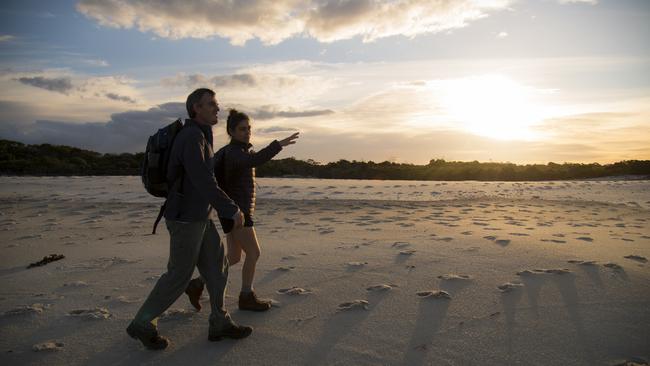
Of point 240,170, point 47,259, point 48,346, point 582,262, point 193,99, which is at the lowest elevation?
point 48,346

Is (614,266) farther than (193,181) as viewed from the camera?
Yes

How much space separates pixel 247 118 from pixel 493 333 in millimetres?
2820

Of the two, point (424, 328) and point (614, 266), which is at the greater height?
point (614, 266)

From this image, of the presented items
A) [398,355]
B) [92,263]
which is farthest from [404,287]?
[92,263]

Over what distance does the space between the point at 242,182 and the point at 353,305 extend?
1.54 m

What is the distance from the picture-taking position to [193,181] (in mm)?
3127

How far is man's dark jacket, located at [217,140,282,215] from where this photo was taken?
393cm

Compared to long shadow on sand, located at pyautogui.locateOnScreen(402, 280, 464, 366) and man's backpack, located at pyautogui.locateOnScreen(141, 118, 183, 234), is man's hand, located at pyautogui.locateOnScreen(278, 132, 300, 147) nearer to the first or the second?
man's backpack, located at pyautogui.locateOnScreen(141, 118, 183, 234)

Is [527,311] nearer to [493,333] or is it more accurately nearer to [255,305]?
[493,333]

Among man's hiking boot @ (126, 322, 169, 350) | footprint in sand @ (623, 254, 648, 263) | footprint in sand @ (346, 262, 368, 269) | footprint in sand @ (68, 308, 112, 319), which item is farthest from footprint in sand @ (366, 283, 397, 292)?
footprint in sand @ (623, 254, 648, 263)

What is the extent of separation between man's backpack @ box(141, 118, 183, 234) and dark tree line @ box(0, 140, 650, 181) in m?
23.9

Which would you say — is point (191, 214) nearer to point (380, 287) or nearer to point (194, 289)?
point (194, 289)

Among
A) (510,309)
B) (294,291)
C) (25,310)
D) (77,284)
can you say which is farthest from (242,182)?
(510,309)

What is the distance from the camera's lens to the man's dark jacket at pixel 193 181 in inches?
123
